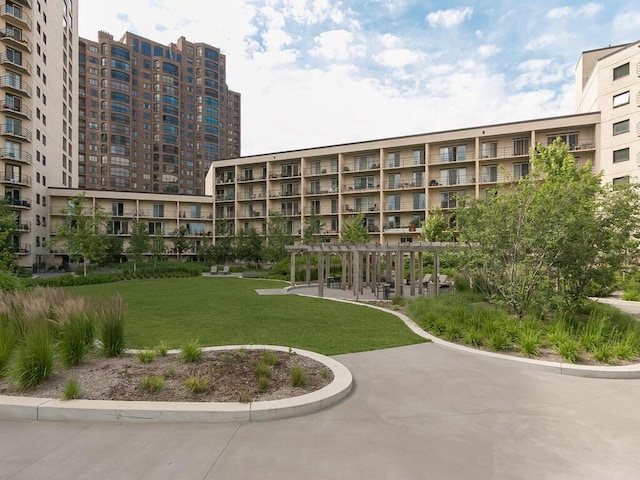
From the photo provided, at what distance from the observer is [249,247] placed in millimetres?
43438

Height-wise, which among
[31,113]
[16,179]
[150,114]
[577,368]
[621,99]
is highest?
[150,114]

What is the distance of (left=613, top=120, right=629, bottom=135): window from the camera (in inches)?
1329

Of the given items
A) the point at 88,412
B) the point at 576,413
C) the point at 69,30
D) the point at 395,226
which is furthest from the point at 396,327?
the point at 69,30

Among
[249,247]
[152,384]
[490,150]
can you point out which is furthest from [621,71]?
[152,384]

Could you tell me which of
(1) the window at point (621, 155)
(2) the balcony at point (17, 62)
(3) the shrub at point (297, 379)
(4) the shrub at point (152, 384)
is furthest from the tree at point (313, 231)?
(2) the balcony at point (17, 62)

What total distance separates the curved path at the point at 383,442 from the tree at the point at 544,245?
4.46 meters

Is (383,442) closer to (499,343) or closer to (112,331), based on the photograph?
(499,343)

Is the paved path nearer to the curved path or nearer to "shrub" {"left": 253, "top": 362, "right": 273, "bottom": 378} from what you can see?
the curved path

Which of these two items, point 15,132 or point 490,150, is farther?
point 490,150

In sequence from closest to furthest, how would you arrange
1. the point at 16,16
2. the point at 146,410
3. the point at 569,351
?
the point at 146,410, the point at 569,351, the point at 16,16

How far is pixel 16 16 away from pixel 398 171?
45473mm

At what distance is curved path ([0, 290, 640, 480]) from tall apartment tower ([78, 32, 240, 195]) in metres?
73.6

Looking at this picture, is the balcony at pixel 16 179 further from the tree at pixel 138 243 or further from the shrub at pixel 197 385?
the shrub at pixel 197 385

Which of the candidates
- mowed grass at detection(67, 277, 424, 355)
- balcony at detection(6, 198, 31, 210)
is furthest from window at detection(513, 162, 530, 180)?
balcony at detection(6, 198, 31, 210)
